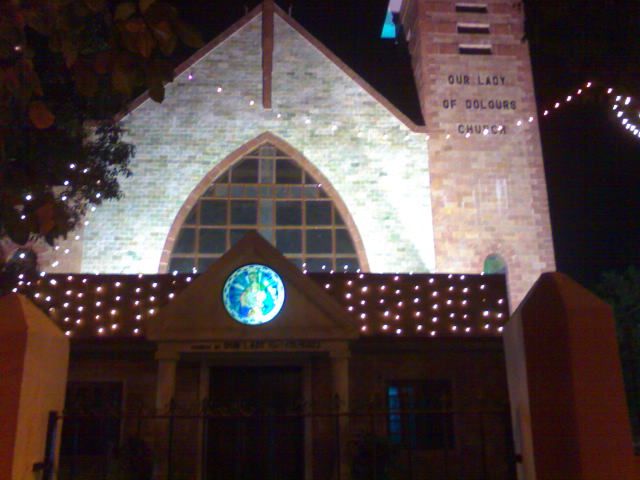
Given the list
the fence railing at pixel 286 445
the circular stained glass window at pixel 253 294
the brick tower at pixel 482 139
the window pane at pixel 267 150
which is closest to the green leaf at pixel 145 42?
the circular stained glass window at pixel 253 294

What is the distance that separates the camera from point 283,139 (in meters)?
16.0

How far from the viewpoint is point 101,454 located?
451 inches

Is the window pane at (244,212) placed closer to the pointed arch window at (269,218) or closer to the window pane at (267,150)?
the pointed arch window at (269,218)

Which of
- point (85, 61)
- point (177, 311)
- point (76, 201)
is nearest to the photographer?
point (85, 61)

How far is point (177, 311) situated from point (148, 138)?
22.5ft

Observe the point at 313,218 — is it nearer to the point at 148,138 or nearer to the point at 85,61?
the point at 148,138

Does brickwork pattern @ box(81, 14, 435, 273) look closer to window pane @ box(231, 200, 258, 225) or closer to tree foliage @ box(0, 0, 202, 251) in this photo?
window pane @ box(231, 200, 258, 225)

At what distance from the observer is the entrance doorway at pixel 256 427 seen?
1145cm

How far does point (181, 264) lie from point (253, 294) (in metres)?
5.47

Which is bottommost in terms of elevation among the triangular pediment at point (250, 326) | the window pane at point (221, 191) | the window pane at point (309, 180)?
the triangular pediment at point (250, 326)

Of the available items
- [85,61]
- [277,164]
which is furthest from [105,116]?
[85,61]

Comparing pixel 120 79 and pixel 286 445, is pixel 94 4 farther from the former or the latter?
pixel 286 445

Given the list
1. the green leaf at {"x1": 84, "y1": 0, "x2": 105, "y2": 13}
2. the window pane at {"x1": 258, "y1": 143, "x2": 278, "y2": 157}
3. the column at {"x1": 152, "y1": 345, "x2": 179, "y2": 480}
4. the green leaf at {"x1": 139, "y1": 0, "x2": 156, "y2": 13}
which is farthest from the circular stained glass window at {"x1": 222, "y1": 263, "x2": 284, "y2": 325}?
the window pane at {"x1": 258, "y1": 143, "x2": 278, "y2": 157}

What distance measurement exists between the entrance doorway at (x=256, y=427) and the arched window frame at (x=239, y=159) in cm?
390
